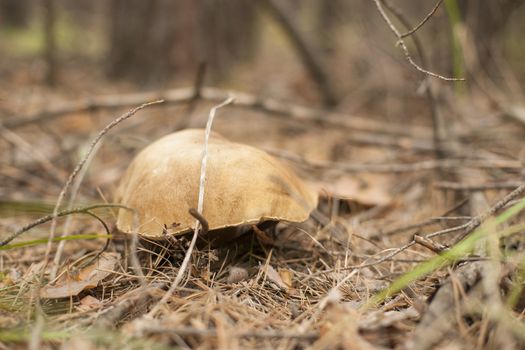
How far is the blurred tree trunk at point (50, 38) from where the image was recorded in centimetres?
393

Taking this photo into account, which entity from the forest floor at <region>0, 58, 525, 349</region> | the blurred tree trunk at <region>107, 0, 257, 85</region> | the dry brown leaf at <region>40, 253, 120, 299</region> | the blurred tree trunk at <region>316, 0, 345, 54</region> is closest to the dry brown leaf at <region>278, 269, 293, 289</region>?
the forest floor at <region>0, 58, 525, 349</region>

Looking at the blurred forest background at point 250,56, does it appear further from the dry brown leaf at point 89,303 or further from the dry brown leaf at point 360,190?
the dry brown leaf at point 89,303

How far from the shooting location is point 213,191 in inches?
53.6

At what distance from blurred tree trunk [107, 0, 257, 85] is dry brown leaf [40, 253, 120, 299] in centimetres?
335

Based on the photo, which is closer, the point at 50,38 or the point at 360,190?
the point at 360,190

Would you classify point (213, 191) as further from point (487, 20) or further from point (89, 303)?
point (487, 20)

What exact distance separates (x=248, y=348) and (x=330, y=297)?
10.9 inches

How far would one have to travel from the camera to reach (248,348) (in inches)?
39.6

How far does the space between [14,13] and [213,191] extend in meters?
10.9

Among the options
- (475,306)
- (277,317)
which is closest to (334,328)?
(277,317)

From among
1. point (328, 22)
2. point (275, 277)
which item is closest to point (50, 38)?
point (275, 277)

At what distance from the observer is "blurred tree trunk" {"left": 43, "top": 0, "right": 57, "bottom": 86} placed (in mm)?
3932

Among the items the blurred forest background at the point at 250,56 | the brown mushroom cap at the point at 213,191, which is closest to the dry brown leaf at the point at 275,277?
the brown mushroom cap at the point at 213,191

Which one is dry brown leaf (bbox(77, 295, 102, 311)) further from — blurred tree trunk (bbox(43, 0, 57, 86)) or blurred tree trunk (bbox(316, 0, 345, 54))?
blurred tree trunk (bbox(316, 0, 345, 54))
